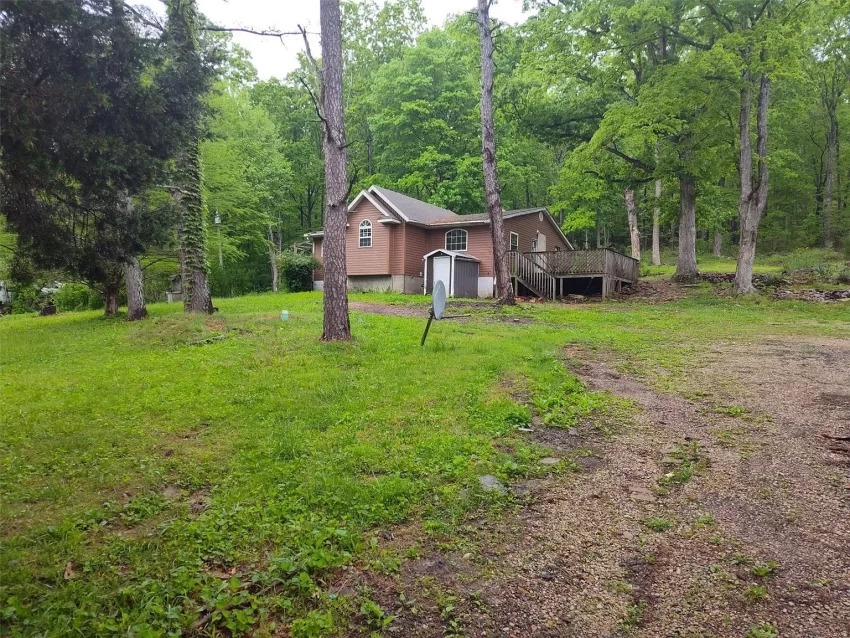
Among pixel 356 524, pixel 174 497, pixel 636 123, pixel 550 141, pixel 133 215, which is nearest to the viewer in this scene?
pixel 356 524

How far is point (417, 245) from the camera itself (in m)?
23.4

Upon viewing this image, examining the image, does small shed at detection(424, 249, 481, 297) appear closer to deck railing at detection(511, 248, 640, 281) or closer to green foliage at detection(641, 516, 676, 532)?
deck railing at detection(511, 248, 640, 281)

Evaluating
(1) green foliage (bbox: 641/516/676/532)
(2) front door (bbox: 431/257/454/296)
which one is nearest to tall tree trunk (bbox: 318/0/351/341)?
(1) green foliage (bbox: 641/516/676/532)

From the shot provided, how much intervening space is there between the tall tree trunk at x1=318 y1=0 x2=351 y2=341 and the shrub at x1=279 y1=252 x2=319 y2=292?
1618cm

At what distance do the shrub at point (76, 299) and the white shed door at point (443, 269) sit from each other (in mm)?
14536

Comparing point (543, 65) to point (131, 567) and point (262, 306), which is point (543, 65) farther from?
point (131, 567)

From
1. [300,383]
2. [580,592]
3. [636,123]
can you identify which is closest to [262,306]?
[300,383]

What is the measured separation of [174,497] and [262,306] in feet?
46.5

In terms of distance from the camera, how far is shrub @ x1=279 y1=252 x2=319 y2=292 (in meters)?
24.4

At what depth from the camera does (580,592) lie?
99.3 inches

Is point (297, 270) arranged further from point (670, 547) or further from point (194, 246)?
point (670, 547)

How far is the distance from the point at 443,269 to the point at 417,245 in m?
2.35

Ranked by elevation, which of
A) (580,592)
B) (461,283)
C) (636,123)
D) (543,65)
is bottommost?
(580,592)

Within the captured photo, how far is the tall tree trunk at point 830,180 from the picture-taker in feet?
95.2
